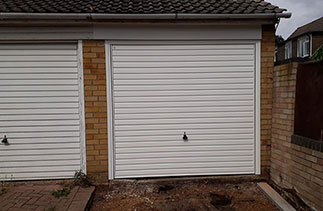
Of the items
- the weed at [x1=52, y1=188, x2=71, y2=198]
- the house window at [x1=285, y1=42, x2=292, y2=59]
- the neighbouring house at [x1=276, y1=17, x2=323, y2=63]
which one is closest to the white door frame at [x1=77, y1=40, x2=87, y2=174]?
the weed at [x1=52, y1=188, x2=71, y2=198]

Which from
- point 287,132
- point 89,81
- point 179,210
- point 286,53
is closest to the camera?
point 179,210

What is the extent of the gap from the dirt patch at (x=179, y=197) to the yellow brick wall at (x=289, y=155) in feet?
1.60

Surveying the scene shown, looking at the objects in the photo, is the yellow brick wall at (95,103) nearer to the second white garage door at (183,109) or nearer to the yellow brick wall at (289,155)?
the second white garage door at (183,109)

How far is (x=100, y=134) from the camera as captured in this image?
153 inches

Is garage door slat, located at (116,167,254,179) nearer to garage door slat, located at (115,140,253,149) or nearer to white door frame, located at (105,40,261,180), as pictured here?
white door frame, located at (105,40,261,180)

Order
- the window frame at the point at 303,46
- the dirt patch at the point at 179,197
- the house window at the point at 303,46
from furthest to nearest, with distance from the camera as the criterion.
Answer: the house window at the point at 303,46, the window frame at the point at 303,46, the dirt patch at the point at 179,197

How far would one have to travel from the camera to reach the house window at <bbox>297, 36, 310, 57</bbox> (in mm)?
19550

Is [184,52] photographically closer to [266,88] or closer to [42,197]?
[266,88]

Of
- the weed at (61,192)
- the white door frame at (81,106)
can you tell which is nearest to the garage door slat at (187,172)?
the white door frame at (81,106)

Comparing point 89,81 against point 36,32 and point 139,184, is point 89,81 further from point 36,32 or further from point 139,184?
point 139,184

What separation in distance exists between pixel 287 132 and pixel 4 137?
4.90m

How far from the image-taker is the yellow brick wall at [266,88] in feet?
13.1

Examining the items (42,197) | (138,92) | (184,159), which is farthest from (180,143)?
(42,197)

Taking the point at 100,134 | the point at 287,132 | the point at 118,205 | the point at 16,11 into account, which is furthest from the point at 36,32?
the point at 287,132
